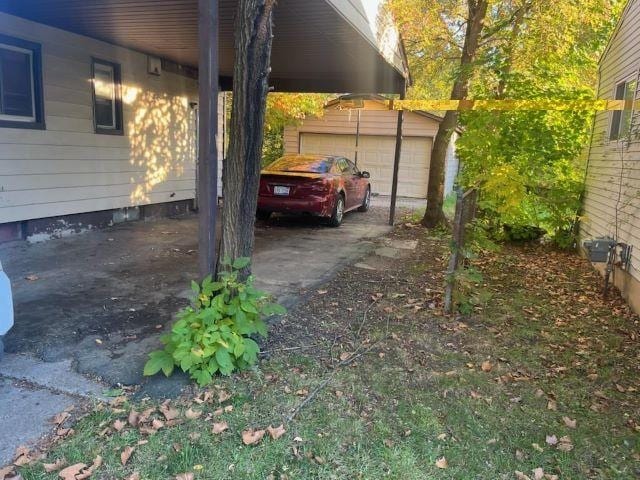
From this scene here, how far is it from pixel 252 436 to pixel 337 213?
764 centimetres

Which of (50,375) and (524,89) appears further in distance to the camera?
(524,89)

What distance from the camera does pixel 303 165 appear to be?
10.2 metres

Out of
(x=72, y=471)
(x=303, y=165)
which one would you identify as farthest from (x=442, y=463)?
(x=303, y=165)

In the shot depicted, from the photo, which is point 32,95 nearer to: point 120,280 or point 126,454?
point 120,280

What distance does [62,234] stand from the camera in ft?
24.6

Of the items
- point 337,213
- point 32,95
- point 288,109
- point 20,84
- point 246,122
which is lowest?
point 337,213

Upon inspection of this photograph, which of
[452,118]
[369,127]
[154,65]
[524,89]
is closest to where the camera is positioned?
[524,89]

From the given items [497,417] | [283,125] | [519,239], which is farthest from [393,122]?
[497,417]

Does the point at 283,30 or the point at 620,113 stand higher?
the point at 283,30

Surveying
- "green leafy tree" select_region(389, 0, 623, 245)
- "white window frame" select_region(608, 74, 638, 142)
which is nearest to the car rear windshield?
"green leafy tree" select_region(389, 0, 623, 245)

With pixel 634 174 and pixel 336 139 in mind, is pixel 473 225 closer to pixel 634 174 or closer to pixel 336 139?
pixel 634 174

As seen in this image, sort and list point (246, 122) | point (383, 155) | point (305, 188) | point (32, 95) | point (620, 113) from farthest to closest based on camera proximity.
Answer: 1. point (383, 155)
2. point (305, 188)
3. point (620, 113)
4. point (32, 95)
5. point (246, 122)

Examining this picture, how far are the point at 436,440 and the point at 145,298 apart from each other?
326 centimetres

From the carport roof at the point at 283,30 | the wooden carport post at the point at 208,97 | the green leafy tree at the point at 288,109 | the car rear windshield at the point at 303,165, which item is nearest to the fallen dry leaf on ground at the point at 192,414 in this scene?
the wooden carport post at the point at 208,97
